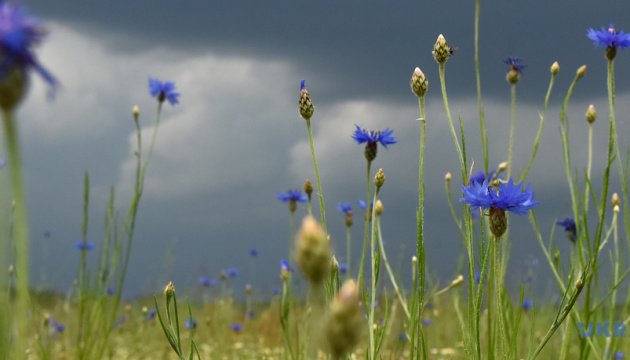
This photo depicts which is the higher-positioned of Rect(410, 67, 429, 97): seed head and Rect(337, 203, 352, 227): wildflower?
Rect(410, 67, 429, 97): seed head

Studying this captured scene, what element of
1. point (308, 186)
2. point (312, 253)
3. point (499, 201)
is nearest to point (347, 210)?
point (308, 186)

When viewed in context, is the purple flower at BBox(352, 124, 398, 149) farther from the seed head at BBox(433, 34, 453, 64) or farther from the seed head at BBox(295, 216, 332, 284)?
the seed head at BBox(295, 216, 332, 284)

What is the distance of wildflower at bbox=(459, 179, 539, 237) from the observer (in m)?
1.54

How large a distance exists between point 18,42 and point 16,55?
0.5 inches

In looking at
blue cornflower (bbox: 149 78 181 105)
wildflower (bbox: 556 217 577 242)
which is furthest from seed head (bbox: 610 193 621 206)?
blue cornflower (bbox: 149 78 181 105)

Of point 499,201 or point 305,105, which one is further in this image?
point 305,105

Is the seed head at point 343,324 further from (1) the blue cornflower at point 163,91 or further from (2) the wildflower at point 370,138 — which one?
(1) the blue cornflower at point 163,91

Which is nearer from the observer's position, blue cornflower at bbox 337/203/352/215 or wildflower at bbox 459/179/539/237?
wildflower at bbox 459/179/539/237

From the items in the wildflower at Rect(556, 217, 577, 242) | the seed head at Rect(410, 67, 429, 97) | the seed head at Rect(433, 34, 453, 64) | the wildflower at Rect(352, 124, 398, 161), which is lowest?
the wildflower at Rect(556, 217, 577, 242)

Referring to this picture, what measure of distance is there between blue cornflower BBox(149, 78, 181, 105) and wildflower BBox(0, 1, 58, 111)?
2416 millimetres

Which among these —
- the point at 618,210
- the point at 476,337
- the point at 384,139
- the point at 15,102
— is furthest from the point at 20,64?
the point at 618,210

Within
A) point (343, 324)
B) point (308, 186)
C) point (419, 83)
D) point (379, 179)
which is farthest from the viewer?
point (308, 186)

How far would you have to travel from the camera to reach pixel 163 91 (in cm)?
308

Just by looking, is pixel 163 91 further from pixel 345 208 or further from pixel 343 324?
pixel 343 324
